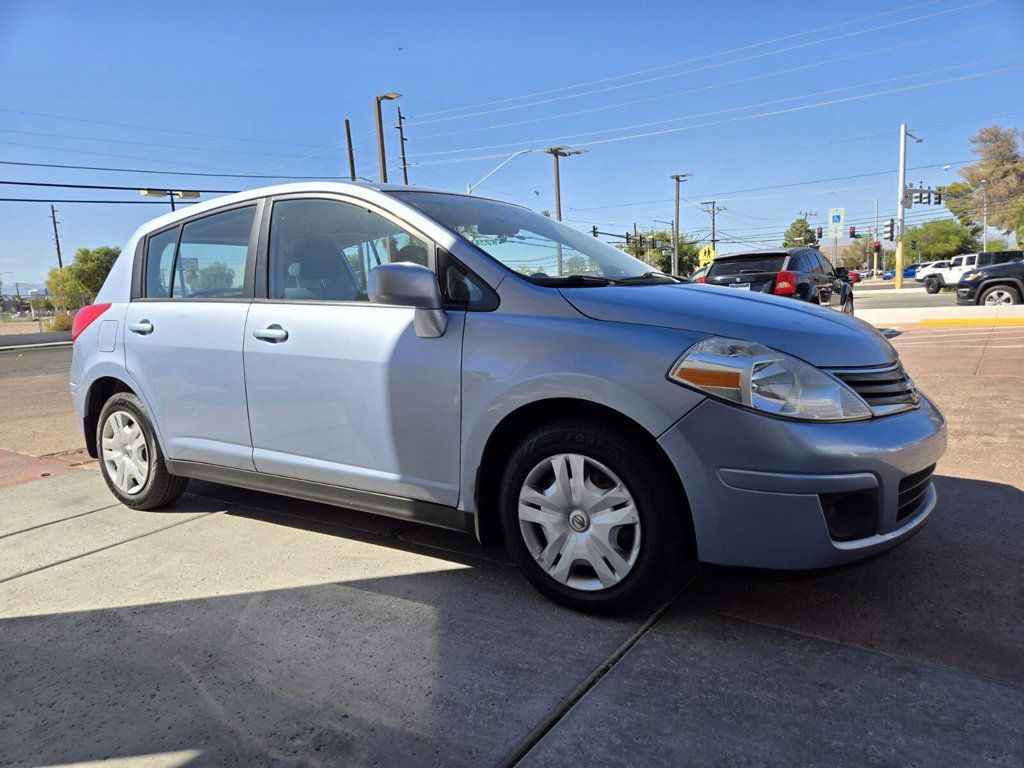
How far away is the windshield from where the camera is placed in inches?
119

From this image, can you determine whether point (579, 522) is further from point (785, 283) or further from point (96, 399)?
point (785, 283)

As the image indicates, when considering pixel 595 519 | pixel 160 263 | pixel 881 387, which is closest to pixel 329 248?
pixel 160 263

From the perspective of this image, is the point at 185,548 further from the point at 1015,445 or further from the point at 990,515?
the point at 1015,445

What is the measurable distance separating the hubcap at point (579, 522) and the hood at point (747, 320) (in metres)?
0.55

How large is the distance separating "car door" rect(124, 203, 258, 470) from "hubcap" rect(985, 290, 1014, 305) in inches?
756

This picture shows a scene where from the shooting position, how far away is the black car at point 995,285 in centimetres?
1722

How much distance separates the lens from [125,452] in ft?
13.5

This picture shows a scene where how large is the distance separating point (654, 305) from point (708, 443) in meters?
0.56

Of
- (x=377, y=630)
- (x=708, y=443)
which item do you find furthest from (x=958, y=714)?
(x=377, y=630)

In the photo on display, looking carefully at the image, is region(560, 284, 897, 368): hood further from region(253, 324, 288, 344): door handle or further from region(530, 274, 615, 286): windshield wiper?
region(253, 324, 288, 344): door handle

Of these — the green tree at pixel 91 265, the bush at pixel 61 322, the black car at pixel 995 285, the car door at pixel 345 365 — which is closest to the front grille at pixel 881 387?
the car door at pixel 345 365

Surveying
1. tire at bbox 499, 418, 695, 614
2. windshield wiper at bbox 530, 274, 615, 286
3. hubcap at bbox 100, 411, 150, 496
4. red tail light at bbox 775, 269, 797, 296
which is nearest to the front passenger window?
windshield wiper at bbox 530, 274, 615, 286

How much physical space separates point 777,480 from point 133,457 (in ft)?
11.4

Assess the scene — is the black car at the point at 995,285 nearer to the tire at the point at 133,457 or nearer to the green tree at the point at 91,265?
the tire at the point at 133,457
